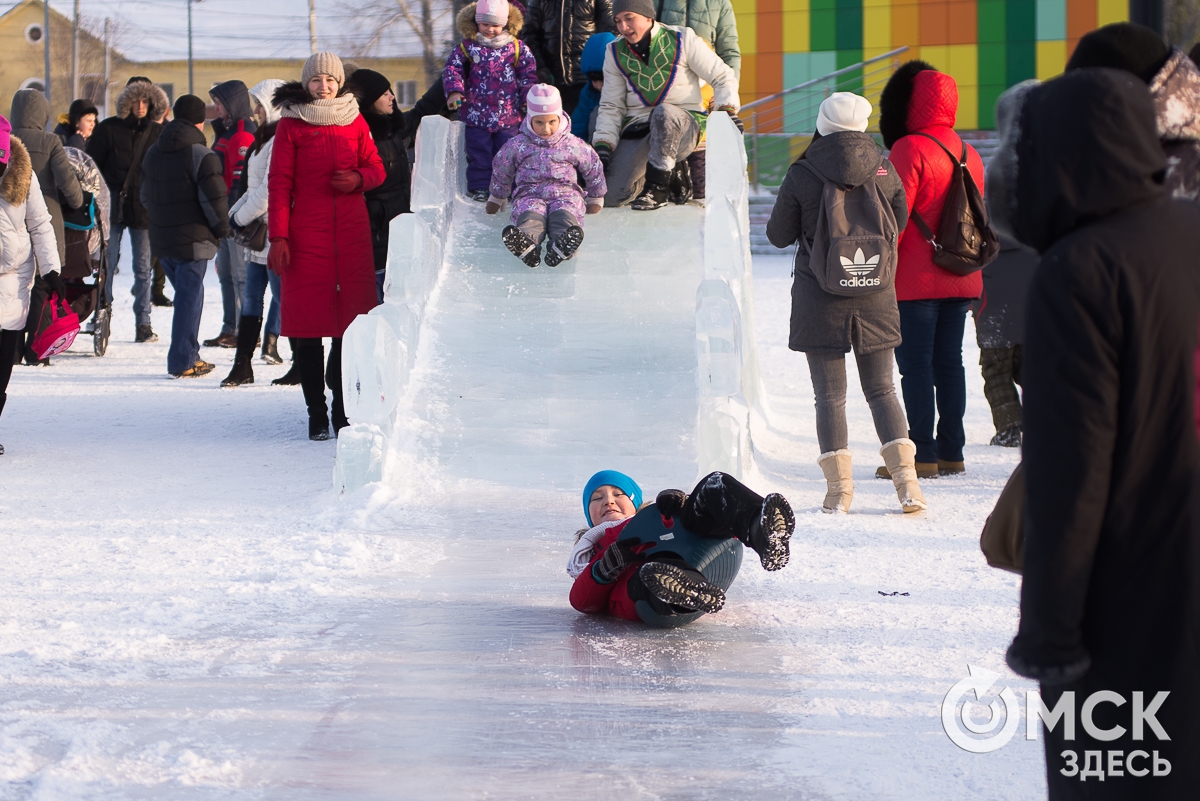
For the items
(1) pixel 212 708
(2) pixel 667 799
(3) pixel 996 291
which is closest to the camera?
(2) pixel 667 799

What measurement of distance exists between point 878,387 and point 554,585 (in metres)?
1.88

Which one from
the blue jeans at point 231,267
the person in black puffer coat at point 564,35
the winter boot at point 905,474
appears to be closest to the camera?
the winter boot at point 905,474

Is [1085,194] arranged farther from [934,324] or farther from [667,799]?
[934,324]

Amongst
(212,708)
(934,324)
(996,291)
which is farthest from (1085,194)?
(996,291)

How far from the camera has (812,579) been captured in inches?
184

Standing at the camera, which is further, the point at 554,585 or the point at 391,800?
the point at 554,585

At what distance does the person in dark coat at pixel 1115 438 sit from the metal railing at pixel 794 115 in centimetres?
2289

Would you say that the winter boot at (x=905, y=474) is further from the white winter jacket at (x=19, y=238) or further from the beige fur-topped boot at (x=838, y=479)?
the white winter jacket at (x=19, y=238)

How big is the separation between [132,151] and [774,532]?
9.49 m

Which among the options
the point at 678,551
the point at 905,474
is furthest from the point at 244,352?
the point at 678,551

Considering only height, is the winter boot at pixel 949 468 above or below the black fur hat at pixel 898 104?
below

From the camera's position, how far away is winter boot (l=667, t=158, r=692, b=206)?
30.8 ft

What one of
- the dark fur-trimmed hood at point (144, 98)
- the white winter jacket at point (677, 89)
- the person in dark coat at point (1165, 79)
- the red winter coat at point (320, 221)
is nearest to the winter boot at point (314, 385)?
the red winter coat at point (320, 221)

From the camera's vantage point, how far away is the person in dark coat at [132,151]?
11500 millimetres
